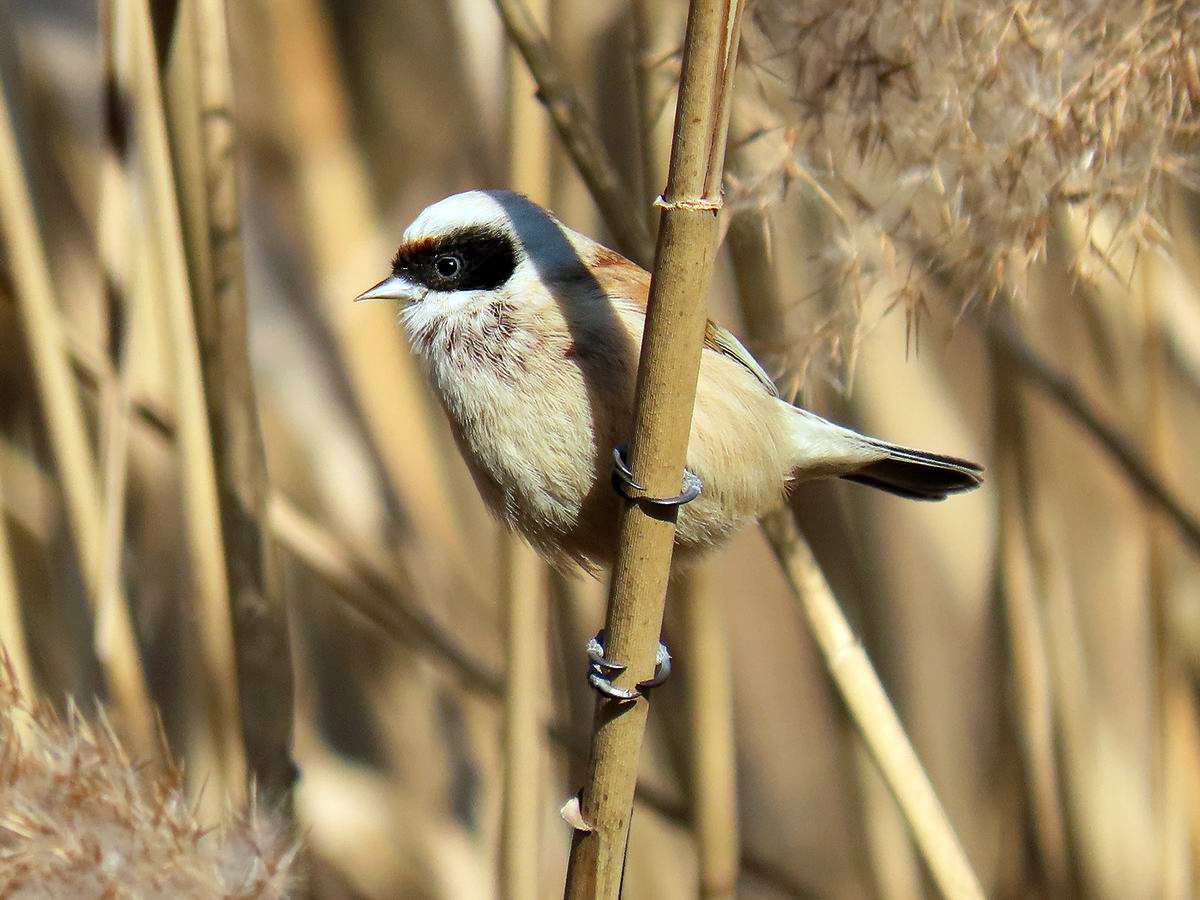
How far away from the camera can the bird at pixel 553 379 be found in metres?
1.22

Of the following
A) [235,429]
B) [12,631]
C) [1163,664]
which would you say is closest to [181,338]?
[235,429]

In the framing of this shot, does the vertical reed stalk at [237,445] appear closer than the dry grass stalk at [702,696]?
Yes

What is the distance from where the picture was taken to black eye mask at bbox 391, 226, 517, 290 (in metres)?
1.33

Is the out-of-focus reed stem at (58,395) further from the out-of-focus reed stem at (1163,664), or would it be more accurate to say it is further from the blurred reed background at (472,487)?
the out-of-focus reed stem at (1163,664)

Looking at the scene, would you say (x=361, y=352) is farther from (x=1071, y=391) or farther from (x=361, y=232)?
(x=1071, y=391)

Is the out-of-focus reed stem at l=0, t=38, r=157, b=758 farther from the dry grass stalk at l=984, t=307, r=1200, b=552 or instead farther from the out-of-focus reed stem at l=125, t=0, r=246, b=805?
the dry grass stalk at l=984, t=307, r=1200, b=552

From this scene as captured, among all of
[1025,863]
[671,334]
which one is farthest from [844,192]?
[1025,863]

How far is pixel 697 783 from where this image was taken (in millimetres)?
1428

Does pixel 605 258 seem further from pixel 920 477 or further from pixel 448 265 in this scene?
pixel 920 477

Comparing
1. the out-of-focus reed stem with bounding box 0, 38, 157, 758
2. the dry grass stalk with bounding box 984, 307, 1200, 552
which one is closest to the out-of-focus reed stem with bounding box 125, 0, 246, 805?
the out-of-focus reed stem with bounding box 0, 38, 157, 758

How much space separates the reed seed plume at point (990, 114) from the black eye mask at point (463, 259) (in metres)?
0.28

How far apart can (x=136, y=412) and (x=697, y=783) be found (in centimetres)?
93

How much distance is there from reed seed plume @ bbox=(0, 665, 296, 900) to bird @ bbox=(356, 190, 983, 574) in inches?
17.1

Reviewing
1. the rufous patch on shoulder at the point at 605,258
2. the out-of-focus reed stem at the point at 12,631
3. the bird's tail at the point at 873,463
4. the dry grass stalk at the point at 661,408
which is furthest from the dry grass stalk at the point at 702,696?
the out-of-focus reed stem at the point at 12,631
